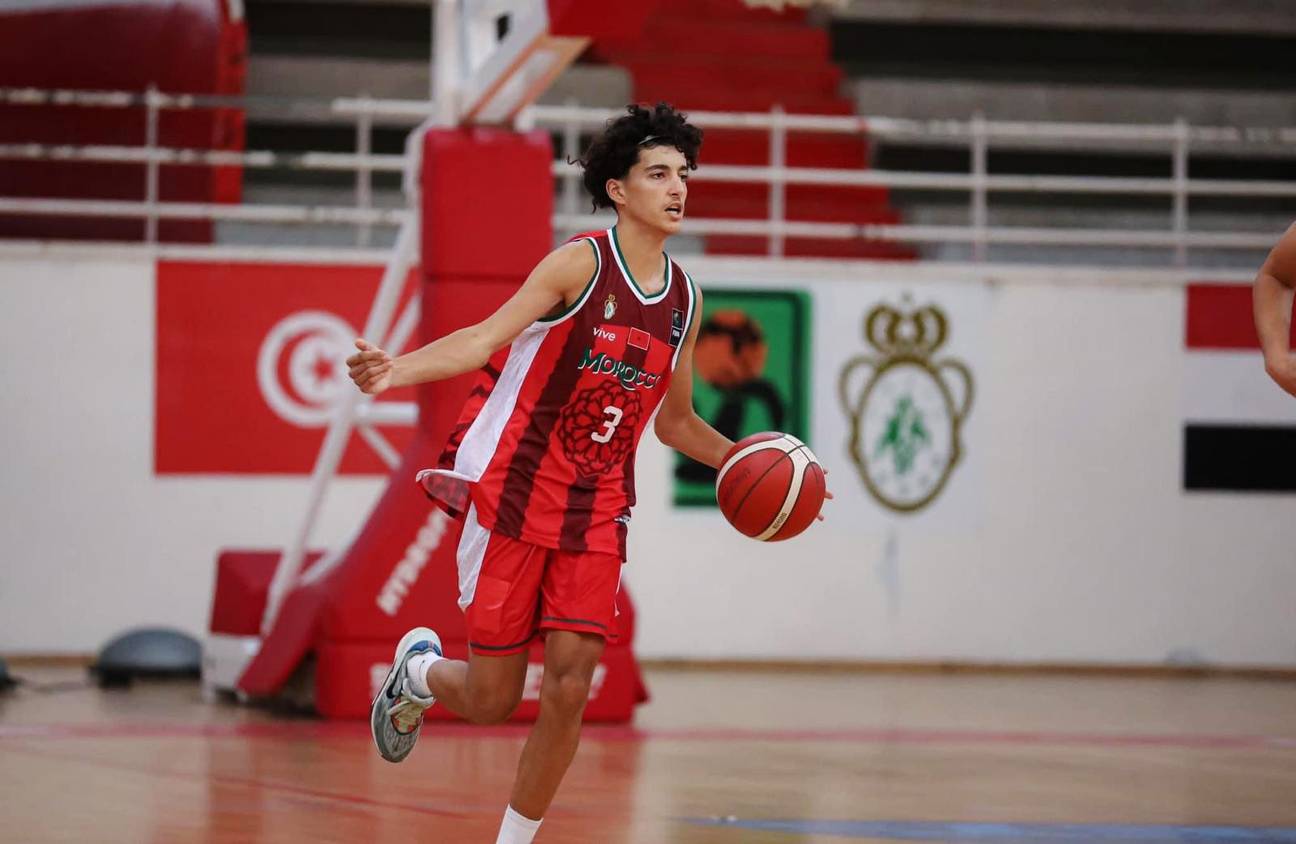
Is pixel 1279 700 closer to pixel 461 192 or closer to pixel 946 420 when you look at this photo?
pixel 946 420

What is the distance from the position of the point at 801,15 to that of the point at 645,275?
464 inches

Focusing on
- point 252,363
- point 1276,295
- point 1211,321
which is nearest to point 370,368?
point 1276,295

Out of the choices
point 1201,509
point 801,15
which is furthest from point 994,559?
point 801,15

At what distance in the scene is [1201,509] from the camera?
40.1ft

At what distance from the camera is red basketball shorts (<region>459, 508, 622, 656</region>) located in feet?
16.4

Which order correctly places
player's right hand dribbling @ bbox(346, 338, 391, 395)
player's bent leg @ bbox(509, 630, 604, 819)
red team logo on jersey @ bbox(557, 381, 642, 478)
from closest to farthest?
player's right hand dribbling @ bbox(346, 338, 391, 395)
player's bent leg @ bbox(509, 630, 604, 819)
red team logo on jersey @ bbox(557, 381, 642, 478)

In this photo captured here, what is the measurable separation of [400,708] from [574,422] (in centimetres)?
105

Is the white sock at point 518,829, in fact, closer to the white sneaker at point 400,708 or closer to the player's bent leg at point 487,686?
the player's bent leg at point 487,686

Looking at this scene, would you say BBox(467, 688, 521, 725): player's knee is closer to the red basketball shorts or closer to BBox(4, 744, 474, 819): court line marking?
the red basketball shorts

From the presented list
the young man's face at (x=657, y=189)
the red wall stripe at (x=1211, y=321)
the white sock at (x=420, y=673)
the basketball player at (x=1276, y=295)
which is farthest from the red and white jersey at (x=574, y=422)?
the red wall stripe at (x=1211, y=321)

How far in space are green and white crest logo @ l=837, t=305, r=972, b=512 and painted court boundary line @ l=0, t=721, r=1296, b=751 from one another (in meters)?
3.16

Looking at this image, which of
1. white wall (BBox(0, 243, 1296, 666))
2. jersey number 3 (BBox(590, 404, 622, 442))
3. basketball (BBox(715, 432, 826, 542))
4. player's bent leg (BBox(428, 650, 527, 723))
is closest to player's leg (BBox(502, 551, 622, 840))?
player's bent leg (BBox(428, 650, 527, 723))

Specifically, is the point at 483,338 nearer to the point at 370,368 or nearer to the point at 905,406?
the point at 370,368

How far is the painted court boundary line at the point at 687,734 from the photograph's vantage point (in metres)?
8.38
